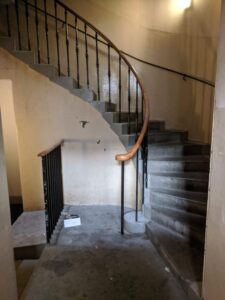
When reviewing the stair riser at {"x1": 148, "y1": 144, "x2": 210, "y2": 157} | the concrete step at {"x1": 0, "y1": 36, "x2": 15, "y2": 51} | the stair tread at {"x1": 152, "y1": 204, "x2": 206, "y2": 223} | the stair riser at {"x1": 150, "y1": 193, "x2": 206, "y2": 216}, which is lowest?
the stair tread at {"x1": 152, "y1": 204, "x2": 206, "y2": 223}

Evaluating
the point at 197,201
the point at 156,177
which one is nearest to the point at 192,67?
the point at 156,177

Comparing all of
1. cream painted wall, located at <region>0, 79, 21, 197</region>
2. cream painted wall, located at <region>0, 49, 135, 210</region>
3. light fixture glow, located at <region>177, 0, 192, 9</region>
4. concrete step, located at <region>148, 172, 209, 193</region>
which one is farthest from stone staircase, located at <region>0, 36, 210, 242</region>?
light fixture glow, located at <region>177, 0, 192, 9</region>

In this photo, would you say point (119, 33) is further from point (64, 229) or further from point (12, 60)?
point (64, 229)

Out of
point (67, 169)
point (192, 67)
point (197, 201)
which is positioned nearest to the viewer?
point (197, 201)

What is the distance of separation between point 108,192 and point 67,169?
2.37ft

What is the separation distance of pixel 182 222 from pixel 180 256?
36 cm

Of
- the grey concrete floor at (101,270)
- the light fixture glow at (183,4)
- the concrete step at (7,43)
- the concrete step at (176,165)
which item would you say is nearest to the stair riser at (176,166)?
the concrete step at (176,165)

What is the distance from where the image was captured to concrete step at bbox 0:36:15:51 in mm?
2803

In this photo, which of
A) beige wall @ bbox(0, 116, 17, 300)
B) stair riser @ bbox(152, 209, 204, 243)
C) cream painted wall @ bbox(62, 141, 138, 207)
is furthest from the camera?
cream painted wall @ bbox(62, 141, 138, 207)

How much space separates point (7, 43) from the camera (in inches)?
111

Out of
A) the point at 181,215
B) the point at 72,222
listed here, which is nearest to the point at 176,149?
the point at 181,215

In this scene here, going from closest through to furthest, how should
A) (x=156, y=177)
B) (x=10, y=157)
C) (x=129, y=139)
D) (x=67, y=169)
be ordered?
1. (x=156, y=177)
2. (x=129, y=139)
3. (x=67, y=169)
4. (x=10, y=157)

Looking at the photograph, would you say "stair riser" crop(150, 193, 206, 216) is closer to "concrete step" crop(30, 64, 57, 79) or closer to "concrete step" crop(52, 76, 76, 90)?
"concrete step" crop(52, 76, 76, 90)

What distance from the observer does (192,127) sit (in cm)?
378
